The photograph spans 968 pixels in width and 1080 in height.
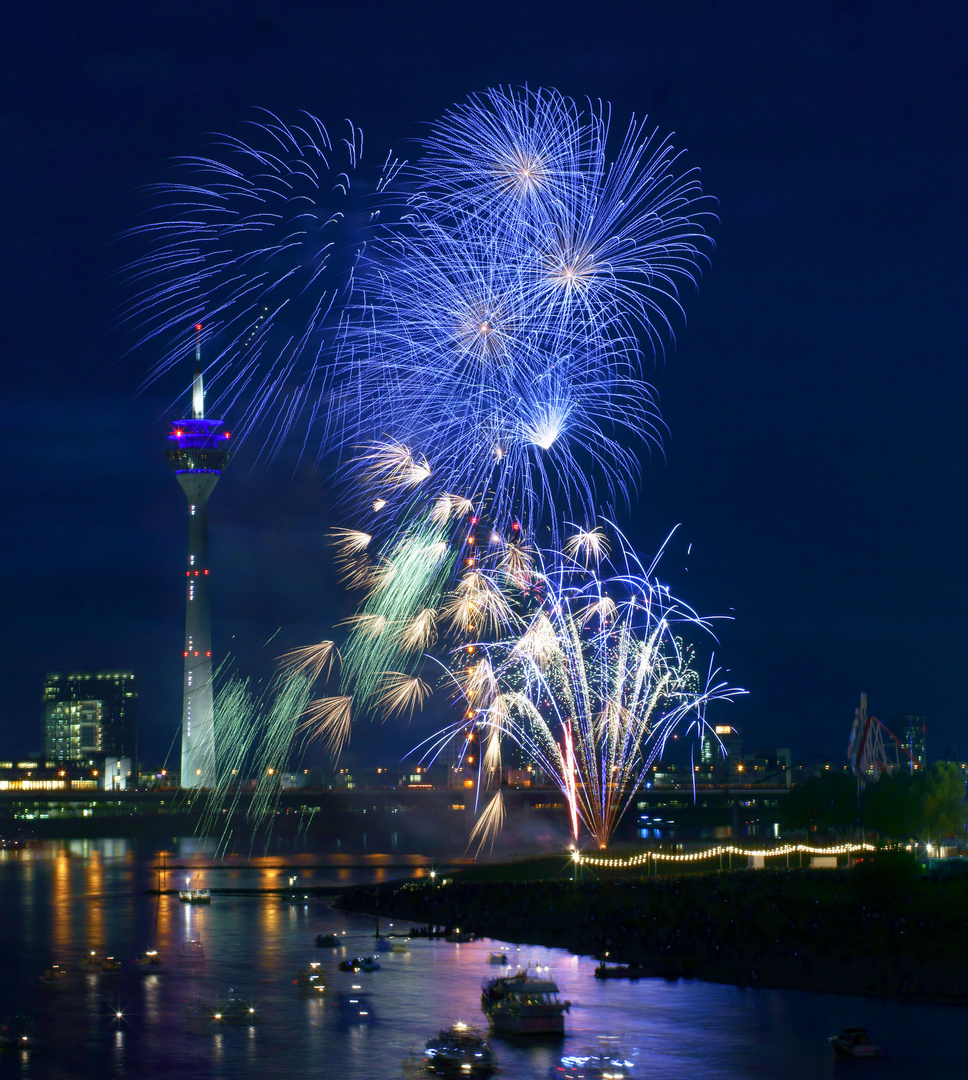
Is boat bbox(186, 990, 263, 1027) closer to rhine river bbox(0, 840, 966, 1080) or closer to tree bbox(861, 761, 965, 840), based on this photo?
rhine river bbox(0, 840, 966, 1080)

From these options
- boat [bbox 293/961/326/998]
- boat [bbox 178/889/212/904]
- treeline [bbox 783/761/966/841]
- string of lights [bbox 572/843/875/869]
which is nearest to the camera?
boat [bbox 293/961/326/998]

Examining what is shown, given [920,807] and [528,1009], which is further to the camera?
[920,807]

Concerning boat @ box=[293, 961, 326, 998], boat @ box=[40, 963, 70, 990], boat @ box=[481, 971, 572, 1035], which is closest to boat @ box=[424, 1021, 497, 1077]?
boat @ box=[481, 971, 572, 1035]

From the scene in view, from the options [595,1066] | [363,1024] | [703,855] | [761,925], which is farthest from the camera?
[703,855]

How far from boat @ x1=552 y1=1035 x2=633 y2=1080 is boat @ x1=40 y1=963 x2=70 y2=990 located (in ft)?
82.3

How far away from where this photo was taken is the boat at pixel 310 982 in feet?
175

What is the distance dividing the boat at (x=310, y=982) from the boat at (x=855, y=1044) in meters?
20.6

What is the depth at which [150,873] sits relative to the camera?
12119 centimetres

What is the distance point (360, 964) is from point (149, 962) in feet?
33.1

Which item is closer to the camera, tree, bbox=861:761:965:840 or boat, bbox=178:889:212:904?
boat, bbox=178:889:212:904

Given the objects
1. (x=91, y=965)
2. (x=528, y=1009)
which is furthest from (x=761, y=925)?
(x=91, y=965)

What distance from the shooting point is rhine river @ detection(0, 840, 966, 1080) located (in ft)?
135

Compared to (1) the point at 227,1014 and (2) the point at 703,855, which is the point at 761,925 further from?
(2) the point at 703,855

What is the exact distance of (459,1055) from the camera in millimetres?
40500
